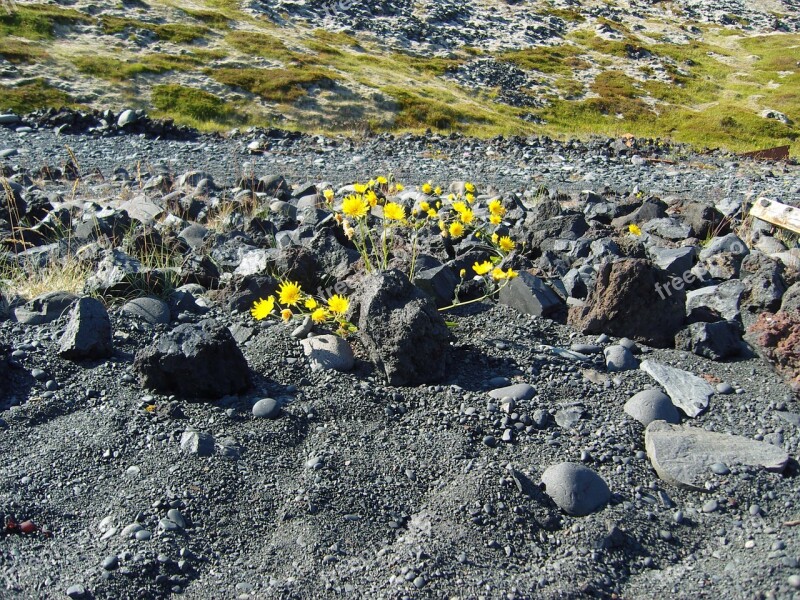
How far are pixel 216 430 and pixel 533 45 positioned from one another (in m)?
58.7

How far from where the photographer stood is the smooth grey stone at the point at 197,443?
3.53m

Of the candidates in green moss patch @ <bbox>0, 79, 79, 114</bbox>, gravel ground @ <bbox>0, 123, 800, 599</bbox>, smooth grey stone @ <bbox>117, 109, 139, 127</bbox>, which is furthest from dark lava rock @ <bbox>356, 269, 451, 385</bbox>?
green moss patch @ <bbox>0, 79, 79, 114</bbox>

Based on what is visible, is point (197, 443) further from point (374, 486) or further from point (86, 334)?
point (86, 334)

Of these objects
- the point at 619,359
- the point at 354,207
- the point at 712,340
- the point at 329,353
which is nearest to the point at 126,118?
the point at 354,207

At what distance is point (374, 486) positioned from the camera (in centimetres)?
339

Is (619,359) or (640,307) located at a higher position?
(640,307)

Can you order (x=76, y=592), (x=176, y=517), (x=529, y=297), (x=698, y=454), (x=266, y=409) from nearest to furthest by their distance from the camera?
(x=76, y=592) → (x=176, y=517) → (x=698, y=454) → (x=266, y=409) → (x=529, y=297)

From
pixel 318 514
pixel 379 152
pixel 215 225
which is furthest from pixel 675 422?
pixel 379 152

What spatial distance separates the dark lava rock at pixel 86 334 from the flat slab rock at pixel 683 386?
3356 mm

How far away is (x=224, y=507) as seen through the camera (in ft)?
10.6

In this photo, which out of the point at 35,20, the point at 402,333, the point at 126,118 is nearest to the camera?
the point at 402,333

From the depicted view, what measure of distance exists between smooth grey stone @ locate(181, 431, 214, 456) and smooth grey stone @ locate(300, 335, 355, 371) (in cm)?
87

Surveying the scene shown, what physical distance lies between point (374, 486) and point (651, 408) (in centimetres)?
165

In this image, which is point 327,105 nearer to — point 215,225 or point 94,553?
point 215,225
